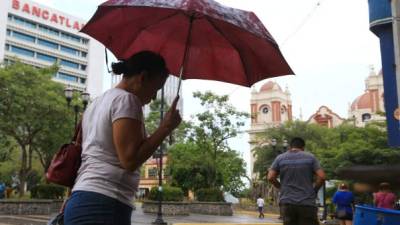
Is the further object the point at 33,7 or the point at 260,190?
the point at 33,7

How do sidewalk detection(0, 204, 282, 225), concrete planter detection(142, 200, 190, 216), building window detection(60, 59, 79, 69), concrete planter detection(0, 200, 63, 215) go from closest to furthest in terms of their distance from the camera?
1. sidewalk detection(0, 204, 282, 225)
2. concrete planter detection(0, 200, 63, 215)
3. concrete planter detection(142, 200, 190, 216)
4. building window detection(60, 59, 79, 69)

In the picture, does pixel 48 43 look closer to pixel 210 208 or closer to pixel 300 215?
pixel 210 208

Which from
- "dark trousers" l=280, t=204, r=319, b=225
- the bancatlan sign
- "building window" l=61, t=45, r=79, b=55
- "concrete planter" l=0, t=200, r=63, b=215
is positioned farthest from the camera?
"building window" l=61, t=45, r=79, b=55

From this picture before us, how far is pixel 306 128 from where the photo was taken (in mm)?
50125

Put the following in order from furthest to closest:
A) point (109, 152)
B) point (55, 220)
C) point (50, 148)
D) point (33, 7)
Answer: point (33, 7) < point (50, 148) < point (55, 220) < point (109, 152)

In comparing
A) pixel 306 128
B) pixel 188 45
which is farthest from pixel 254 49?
pixel 306 128

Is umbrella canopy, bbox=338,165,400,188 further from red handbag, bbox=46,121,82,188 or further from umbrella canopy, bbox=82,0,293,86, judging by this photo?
umbrella canopy, bbox=82,0,293,86

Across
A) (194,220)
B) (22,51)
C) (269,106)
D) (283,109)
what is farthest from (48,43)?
(194,220)

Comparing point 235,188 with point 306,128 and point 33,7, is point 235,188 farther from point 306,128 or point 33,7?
point 33,7

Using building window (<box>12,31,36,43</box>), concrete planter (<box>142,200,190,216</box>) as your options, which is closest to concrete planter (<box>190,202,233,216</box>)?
concrete planter (<box>142,200,190,216</box>)

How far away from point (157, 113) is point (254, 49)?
3149 cm

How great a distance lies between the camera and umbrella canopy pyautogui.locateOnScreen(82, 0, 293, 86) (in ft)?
10.4

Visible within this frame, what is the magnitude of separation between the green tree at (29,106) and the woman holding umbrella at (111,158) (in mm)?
22150

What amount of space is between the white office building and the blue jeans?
3227 inches
